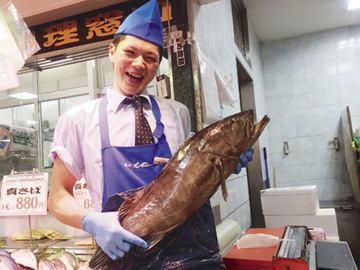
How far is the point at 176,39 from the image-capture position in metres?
2.30

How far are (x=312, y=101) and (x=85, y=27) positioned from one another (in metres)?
5.04

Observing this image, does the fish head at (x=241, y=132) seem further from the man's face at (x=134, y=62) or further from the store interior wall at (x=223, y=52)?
the store interior wall at (x=223, y=52)

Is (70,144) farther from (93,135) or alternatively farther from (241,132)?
(241,132)

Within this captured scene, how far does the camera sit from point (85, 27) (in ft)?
8.76

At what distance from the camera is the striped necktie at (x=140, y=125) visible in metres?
1.38

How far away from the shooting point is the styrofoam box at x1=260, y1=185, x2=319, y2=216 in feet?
11.5

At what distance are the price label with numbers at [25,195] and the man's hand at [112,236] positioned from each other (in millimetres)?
1010

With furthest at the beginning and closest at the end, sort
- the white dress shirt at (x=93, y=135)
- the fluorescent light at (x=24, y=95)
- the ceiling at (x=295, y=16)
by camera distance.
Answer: the ceiling at (x=295, y=16) < the fluorescent light at (x=24, y=95) < the white dress shirt at (x=93, y=135)

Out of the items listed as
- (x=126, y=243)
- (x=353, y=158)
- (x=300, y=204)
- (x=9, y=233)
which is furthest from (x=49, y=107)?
(x=353, y=158)

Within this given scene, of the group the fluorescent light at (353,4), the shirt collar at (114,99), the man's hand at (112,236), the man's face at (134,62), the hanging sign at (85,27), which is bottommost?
the man's hand at (112,236)

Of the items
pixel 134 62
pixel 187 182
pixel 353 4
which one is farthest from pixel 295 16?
pixel 187 182

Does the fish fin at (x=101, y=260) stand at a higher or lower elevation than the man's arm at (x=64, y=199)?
lower

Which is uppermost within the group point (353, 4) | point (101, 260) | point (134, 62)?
point (353, 4)

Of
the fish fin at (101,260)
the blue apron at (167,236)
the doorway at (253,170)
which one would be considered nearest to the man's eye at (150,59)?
the blue apron at (167,236)
